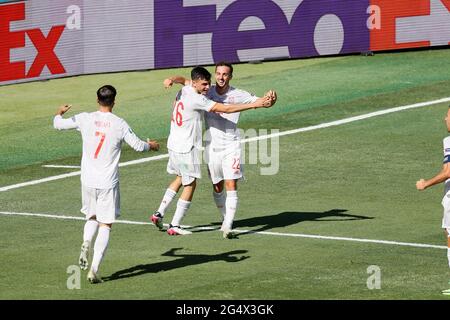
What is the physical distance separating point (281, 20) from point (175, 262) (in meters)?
15.7

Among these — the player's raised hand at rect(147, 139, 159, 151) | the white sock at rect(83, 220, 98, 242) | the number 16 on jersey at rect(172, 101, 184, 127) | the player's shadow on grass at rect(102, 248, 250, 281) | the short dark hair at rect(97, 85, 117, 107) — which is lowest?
the player's shadow on grass at rect(102, 248, 250, 281)

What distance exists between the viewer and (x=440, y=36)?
33.2m

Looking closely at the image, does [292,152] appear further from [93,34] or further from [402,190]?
[93,34]

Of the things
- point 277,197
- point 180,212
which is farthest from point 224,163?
point 277,197

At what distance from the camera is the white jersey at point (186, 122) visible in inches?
768

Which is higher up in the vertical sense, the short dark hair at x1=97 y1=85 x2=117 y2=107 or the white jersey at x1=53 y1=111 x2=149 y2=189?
the short dark hair at x1=97 y1=85 x2=117 y2=107

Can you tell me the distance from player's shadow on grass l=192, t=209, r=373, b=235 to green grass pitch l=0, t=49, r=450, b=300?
0.11ft

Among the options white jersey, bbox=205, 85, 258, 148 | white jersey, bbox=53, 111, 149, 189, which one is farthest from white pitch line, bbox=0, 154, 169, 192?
white jersey, bbox=53, 111, 149, 189

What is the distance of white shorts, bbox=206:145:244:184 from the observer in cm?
1972

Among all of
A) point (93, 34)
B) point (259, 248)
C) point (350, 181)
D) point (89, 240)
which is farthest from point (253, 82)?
point (89, 240)

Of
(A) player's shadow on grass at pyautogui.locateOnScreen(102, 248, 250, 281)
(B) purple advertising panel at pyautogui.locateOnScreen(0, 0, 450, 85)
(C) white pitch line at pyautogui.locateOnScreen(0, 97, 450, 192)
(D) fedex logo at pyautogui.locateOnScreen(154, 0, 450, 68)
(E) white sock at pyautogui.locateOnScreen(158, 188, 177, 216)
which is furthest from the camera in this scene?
(D) fedex logo at pyautogui.locateOnScreen(154, 0, 450, 68)

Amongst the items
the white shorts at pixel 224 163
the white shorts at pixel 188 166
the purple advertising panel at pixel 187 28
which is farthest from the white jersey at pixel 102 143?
the purple advertising panel at pixel 187 28

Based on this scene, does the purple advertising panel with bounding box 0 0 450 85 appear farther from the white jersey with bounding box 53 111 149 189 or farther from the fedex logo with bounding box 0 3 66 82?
the white jersey with bounding box 53 111 149 189

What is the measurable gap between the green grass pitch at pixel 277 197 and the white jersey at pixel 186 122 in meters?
1.43
